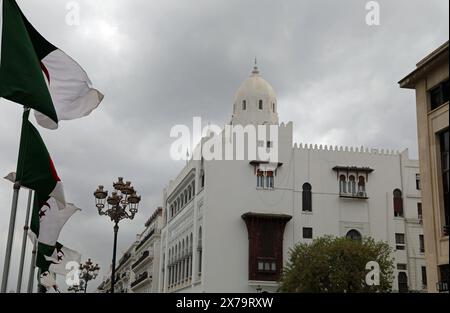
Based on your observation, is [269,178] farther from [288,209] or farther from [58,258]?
[58,258]

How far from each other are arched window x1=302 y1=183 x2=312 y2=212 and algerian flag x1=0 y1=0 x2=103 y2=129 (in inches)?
1490

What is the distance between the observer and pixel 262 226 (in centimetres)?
4706

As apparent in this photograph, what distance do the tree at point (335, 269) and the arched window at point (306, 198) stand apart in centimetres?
923

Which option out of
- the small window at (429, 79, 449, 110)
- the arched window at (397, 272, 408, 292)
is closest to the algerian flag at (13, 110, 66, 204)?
the small window at (429, 79, 449, 110)

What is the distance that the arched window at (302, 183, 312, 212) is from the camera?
48.7m

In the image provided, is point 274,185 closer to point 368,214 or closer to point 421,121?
point 368,214

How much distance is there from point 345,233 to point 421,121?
71.9 feet

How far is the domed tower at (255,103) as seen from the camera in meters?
52.8

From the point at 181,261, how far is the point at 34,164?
150 ft

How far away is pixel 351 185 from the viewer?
164 ft

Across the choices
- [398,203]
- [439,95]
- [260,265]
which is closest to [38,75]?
[439,95]

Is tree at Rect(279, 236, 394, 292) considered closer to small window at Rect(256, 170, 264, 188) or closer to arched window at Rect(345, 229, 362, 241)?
arched window at Rect(345, 229, 362, 241)
